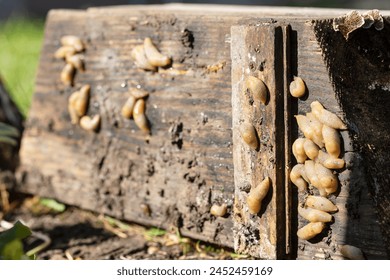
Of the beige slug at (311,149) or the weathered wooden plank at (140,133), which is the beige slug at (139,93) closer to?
the weathered wooden plank at (140,133)

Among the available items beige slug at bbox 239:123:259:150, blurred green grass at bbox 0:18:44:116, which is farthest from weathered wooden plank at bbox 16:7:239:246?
blurred green grass at bbox 0:18:44:116

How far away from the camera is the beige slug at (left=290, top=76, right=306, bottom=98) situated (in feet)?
6.89

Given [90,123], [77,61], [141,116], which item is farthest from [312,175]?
[77,61]

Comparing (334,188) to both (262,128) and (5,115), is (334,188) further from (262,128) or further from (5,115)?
(5,115)

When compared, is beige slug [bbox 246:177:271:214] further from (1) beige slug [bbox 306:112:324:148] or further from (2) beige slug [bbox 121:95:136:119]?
(2) beige slug [bbox 121:95:136:119]

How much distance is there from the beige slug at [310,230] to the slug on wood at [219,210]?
30cm

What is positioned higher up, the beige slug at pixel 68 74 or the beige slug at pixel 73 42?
the beige slug at pixel 73 42

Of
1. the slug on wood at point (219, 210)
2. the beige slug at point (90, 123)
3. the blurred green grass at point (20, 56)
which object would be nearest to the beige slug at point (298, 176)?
the slug on wood at point (219, 210)

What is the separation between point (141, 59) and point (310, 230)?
88cm

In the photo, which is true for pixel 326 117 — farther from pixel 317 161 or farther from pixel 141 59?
pixel 141 59

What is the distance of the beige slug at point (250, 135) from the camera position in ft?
7.16

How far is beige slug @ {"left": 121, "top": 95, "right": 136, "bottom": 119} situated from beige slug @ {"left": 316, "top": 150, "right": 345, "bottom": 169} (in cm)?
81
